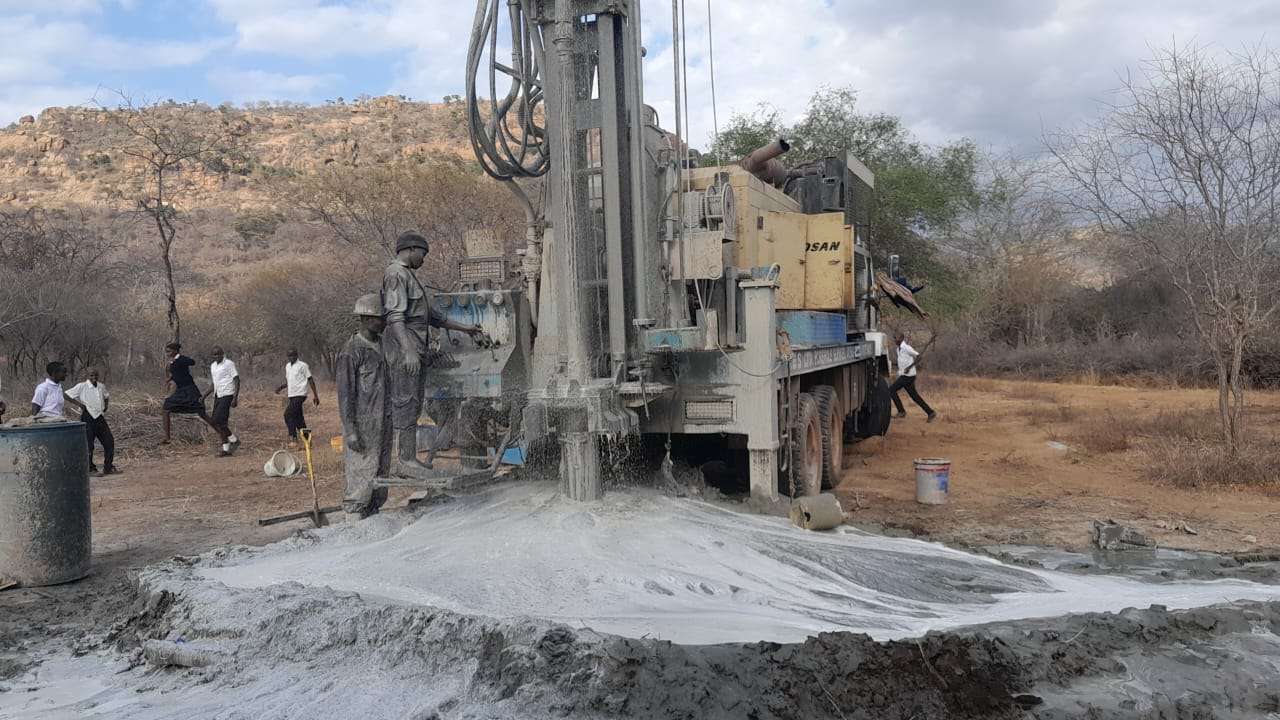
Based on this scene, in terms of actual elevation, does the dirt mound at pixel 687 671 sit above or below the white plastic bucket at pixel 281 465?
below

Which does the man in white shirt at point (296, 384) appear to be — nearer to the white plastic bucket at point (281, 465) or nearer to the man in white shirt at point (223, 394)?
the man in white shirt at point (223, 394)

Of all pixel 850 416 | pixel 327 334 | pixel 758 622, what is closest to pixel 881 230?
Result: pixel 850 416

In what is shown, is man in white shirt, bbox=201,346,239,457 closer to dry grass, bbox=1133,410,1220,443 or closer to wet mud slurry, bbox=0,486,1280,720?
wet mud slurry, bbox=0,486,1280,720

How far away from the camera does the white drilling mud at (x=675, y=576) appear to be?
4.32m

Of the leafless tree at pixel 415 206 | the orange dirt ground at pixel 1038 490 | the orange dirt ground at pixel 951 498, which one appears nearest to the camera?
the orange dirt ground at pixel 1038 490

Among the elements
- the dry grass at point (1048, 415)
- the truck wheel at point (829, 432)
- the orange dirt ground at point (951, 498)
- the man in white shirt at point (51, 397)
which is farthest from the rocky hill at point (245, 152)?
the truck wheel at point (829, 432)

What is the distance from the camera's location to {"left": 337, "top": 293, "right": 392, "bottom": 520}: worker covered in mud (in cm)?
639

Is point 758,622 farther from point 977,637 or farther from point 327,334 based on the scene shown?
point 327,334

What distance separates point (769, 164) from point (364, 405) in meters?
5.02

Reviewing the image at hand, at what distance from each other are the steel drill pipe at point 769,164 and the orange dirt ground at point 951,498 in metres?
3.25

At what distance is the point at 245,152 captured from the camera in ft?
164

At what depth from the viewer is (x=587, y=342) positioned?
611cm

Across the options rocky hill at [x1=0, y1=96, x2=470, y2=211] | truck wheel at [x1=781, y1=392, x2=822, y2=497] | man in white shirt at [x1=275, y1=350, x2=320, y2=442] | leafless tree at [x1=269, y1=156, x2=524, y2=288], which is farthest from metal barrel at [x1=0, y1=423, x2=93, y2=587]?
rocky hill at [x1=0, y1=96, x2=470, y2=211]

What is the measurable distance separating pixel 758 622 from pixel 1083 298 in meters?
27.1
